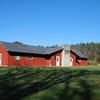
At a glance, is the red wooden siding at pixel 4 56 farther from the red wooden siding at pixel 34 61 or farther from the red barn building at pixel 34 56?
the red wooden siding at pixel 34 61

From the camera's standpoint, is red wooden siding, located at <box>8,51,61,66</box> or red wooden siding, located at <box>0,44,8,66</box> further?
red wooden siding, located at <box>8,51,61,66</box>

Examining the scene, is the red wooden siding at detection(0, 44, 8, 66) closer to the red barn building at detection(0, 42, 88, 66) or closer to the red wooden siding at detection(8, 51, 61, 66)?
the red barn building at detection(0, 42, 88, 66)

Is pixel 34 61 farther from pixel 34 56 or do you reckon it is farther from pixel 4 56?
pixel 4 56

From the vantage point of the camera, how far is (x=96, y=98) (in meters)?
4.85

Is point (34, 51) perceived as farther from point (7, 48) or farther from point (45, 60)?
point (7, 48)

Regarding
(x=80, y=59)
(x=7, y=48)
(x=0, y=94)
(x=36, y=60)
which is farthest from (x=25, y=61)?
(x=0, y=94)

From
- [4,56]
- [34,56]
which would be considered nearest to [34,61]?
[34,56]

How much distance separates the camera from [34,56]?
29047mm

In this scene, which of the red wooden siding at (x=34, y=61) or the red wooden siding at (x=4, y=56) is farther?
the red wooden siding at (x=34, y=61)

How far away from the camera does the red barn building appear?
2566 cm

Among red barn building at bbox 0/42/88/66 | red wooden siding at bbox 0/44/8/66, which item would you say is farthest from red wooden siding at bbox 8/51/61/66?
red wooden siding at bbox 0/44/8/66

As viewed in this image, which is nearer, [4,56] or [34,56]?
[4,56]

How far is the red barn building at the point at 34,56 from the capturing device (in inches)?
1010

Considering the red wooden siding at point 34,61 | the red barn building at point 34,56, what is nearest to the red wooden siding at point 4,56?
the red barn building at point 34,56
